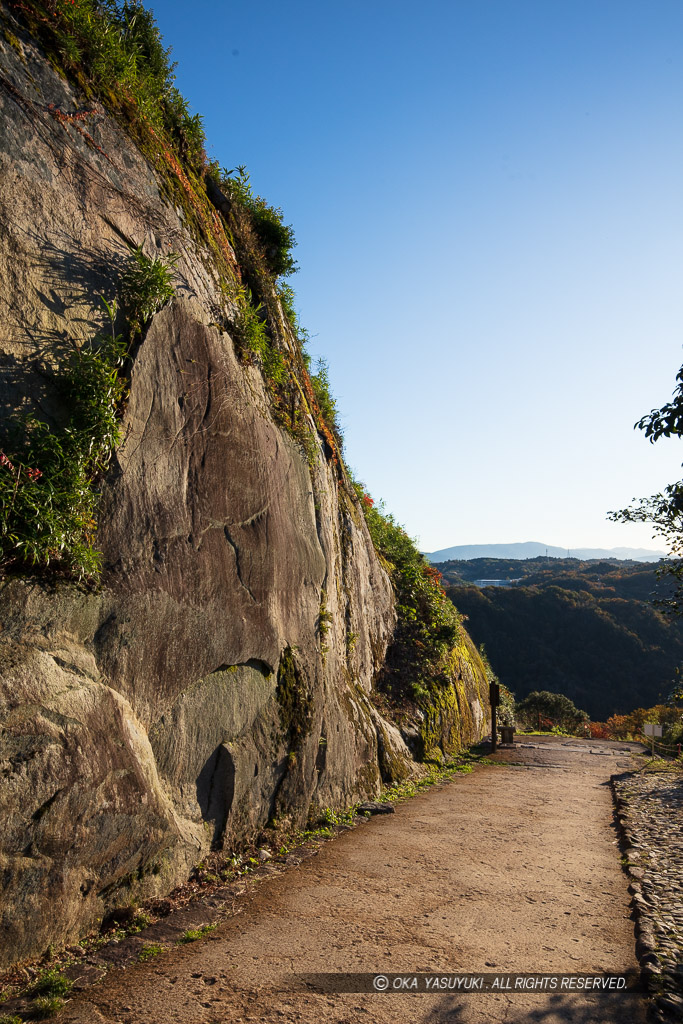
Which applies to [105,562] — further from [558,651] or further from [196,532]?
[558,651]

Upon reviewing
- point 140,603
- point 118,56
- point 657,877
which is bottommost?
point 657,877

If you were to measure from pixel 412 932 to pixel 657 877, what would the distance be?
3320 millimetres

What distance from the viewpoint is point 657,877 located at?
6574mm

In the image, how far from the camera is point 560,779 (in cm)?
1301

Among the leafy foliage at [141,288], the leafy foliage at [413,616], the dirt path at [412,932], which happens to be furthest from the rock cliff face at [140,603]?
the leafy foliage at [413,616]

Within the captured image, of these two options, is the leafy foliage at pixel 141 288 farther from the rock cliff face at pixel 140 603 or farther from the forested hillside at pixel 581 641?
the forested hillside at pixel 581 641

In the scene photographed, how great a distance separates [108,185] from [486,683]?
18589 millimetres

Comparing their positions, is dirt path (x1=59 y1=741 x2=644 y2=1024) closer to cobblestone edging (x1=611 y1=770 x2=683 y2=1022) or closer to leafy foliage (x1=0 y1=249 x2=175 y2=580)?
cobblestone edging (x1=611 y1=770 x2=683 y2=1022)

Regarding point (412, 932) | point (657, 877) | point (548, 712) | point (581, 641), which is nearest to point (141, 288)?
point (412, 932)

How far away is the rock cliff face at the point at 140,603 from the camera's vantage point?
400cm

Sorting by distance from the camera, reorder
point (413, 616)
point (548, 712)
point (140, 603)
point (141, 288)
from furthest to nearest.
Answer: point (548, 712), point (413, 616), point (141, 288), point (140, 603)

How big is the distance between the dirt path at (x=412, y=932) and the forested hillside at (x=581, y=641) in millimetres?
43918

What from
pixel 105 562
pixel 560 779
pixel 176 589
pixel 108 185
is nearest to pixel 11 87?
pixel 108 185

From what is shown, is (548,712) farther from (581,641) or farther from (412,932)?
(412,932)
